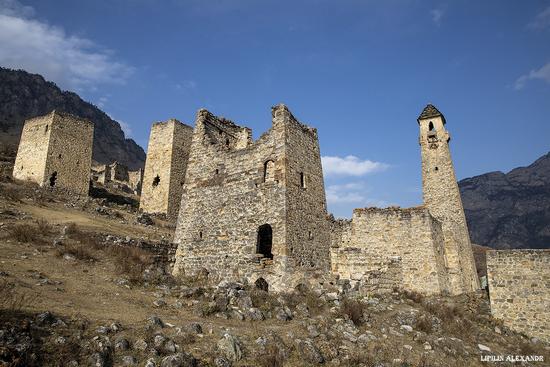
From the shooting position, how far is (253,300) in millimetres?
12633

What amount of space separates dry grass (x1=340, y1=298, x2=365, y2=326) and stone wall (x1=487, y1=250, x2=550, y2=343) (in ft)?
23.5

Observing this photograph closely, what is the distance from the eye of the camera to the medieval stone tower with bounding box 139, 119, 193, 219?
3127 centimetres

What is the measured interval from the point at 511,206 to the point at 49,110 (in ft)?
345

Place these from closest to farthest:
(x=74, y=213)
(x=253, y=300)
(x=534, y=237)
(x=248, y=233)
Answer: (x=253, y=300)
(x=248, y=233)
(x=74, y=213)
(x=534, y=237)

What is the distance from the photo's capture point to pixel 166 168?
31625 millimetres

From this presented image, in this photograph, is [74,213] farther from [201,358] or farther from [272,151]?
[201,358]

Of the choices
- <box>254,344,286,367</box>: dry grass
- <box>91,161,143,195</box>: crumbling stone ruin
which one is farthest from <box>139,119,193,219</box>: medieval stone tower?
<box>254,344,286,367</box>: dry grass

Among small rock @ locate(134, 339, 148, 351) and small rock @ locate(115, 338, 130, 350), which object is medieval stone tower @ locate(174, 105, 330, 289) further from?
small rock @ locate(115, 338, 130, 350)

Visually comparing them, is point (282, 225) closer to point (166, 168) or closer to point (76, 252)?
point (76, 252)

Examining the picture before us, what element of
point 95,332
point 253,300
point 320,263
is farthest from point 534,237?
point 95,332

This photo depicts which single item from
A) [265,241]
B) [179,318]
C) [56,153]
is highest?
[56,153]

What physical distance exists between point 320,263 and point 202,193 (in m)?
Result: 6.31

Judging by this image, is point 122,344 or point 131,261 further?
point 131,261

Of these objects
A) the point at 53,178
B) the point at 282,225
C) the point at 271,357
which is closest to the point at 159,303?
the point at 271,357
